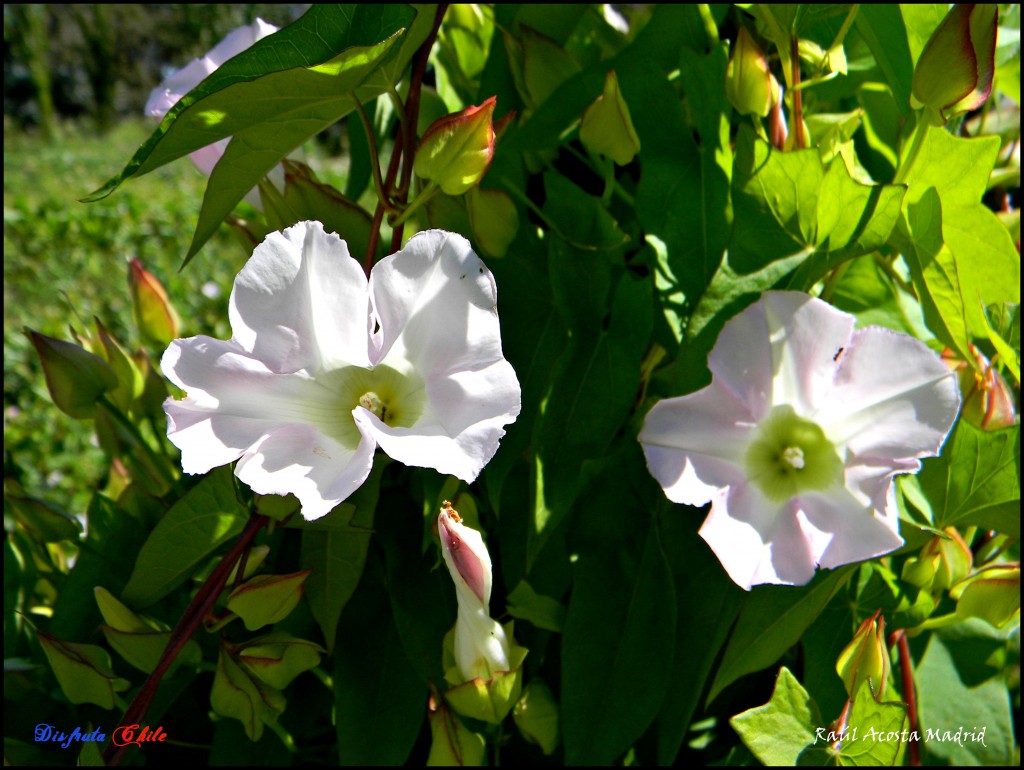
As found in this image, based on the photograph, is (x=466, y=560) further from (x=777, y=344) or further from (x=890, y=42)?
(x=890, y=42)

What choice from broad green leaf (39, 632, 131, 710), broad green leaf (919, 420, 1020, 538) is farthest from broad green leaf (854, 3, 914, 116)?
broad green leaf (39, 632, 131, 710)

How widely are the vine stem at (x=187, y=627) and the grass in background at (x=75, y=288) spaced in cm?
158

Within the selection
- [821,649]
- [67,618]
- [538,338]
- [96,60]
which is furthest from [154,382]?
[96,60]

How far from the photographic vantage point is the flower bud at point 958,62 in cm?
43

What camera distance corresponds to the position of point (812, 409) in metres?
0.48

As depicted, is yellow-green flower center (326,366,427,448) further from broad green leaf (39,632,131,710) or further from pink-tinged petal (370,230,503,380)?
broad green leaf (39,632,131,710)

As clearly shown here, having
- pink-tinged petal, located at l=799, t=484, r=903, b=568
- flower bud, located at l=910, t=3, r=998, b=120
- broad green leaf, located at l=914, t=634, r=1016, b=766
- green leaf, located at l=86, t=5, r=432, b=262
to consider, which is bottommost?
broad green leaf, located at l=914, t=634, r=1016, b=766

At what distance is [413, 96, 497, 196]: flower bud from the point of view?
406 mm

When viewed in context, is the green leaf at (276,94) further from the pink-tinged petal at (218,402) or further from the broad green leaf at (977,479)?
the broad green leaf at (977,479)

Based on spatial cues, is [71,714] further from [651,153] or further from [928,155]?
[928,155]

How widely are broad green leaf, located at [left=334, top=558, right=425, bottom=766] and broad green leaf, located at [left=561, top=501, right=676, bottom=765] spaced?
0.27ft

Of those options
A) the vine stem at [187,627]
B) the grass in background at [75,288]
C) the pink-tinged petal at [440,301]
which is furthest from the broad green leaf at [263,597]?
the grass in background at [75,288]

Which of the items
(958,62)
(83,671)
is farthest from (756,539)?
(83,671)

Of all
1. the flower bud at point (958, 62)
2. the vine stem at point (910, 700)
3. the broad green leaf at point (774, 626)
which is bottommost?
the vine stem at point (910, 700)
